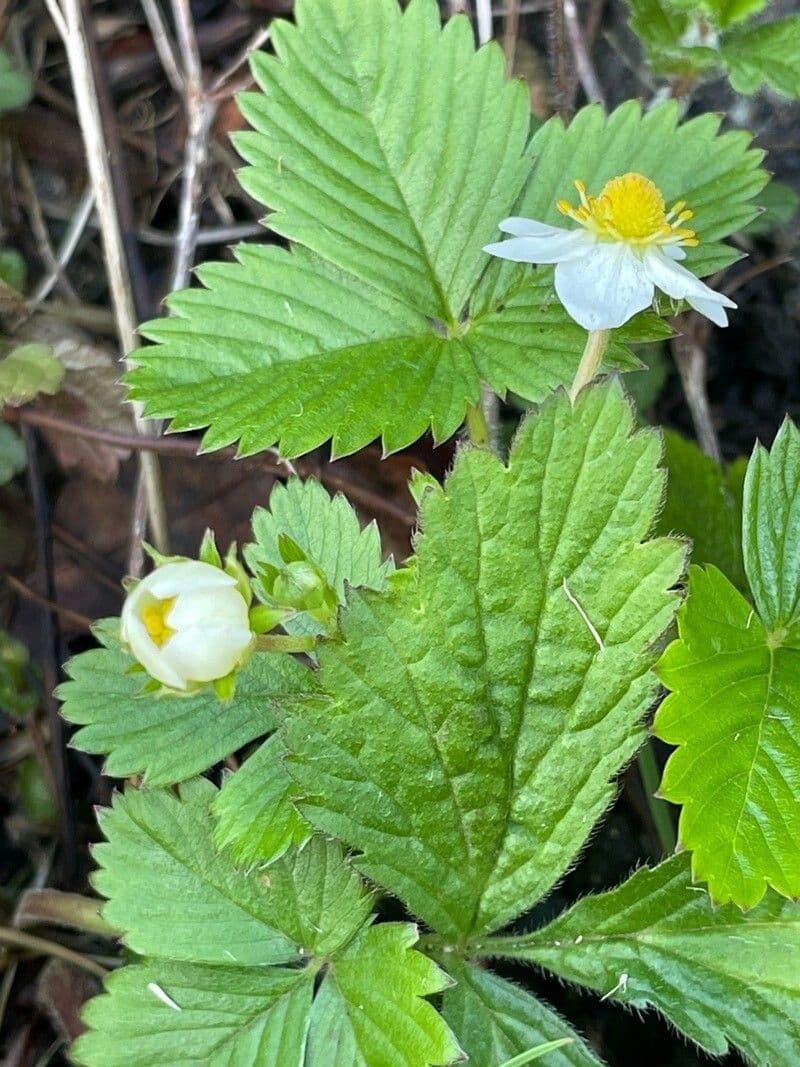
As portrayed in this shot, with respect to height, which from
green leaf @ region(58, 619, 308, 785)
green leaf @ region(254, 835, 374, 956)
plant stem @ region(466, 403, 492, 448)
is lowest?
green leaf @ region(254, 835, 374, 956)

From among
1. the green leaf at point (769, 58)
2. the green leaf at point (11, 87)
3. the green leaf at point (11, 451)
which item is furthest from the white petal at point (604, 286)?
the green leaf at point (11, 87)

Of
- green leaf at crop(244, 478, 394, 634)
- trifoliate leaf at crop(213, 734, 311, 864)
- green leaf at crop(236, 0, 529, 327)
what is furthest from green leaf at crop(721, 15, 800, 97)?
trifoliate leaf at crop(213, 734, 311, 864)

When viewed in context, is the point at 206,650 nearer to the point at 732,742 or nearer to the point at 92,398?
the point at 732,742

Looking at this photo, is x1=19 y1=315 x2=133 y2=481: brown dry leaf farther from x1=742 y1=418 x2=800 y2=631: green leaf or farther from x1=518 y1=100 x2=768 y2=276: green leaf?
x1=742 y1=418 x2=800 y2=631: green leaf

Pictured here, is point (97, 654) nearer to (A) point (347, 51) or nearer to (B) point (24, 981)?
(B) point (24, 981)

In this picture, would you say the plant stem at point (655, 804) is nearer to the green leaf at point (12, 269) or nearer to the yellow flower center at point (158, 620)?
the yellow flower center at point (158, 620)

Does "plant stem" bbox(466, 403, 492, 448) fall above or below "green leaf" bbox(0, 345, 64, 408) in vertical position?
below

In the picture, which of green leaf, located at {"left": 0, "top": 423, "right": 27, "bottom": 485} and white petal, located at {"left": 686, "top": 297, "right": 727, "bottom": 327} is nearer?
white petal, located at {"left": 686, "top": 297, "right": 727, "bottom": 327}

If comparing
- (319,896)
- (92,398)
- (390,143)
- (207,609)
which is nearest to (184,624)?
(207,609)
